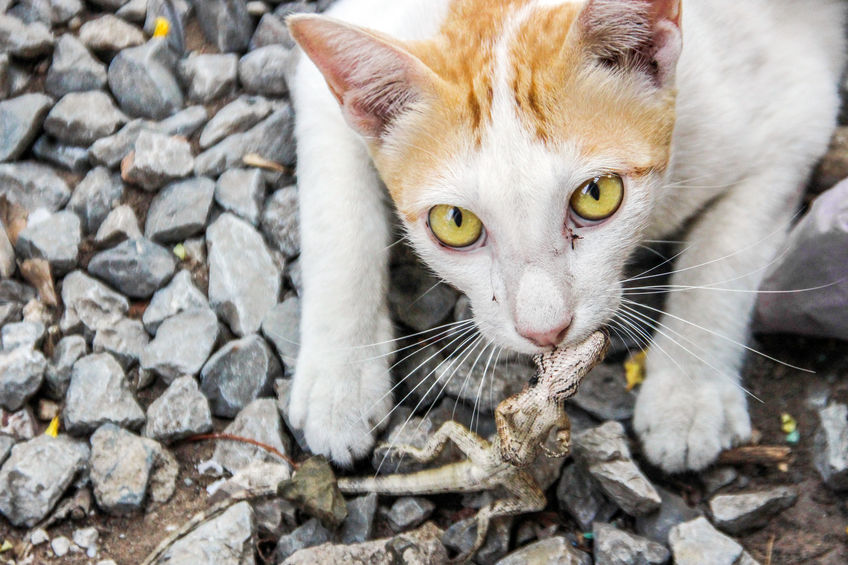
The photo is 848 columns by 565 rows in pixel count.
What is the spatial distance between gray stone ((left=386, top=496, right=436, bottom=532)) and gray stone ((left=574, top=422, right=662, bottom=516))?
0.34m

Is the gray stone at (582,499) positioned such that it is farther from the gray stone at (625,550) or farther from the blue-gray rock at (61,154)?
the blue-gray rock at (61,154)

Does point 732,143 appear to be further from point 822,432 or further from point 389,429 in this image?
point 389,429

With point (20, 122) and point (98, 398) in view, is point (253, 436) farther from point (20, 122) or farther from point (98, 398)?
point (20, 122)

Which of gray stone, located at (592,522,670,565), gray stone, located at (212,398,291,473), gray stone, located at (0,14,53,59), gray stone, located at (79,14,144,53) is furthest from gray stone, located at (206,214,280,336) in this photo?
gray stone, located at (592,522,670,565)

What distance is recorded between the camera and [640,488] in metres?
1.62

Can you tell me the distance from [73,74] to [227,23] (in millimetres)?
487

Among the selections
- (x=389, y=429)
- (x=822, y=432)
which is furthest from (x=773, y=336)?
(x=389, y=429)

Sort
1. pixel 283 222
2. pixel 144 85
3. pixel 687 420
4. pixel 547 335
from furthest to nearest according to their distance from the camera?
pixel 144 85, pixel 283 222, pixel 687 420, pixel 547 335

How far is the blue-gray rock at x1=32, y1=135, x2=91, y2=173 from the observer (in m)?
2.36

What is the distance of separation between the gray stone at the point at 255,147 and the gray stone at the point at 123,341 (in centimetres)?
50

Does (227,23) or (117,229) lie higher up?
(227,23)

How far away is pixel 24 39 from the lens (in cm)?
250

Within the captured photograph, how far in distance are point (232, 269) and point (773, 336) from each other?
1.34 meters

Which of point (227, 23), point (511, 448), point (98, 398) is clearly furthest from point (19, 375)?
point (227, 23)
